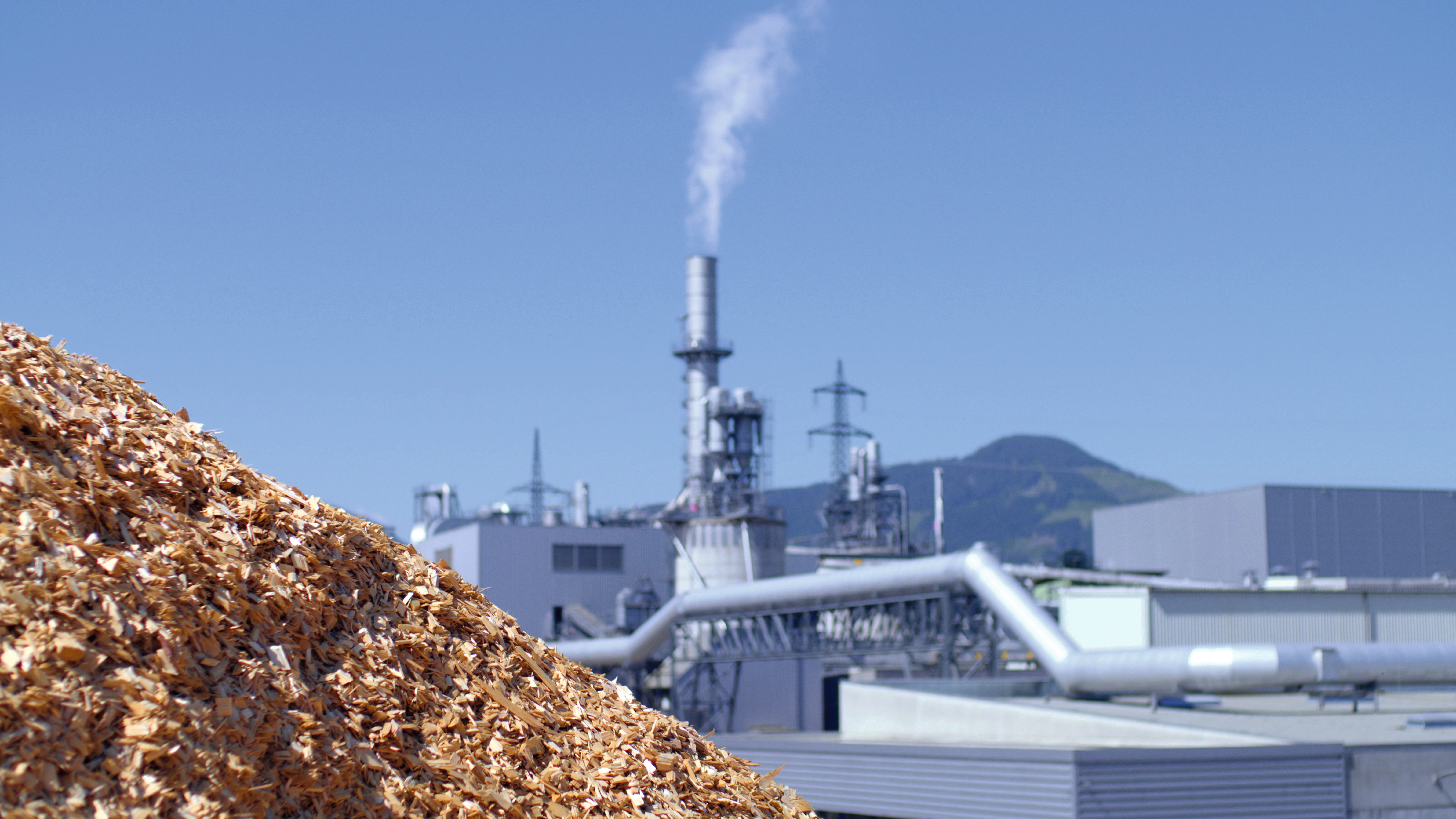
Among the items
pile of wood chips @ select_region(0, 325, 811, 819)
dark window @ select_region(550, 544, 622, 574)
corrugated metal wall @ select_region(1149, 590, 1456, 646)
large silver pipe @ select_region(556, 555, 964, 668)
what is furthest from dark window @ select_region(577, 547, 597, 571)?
pile of wood chips @ select_region(0, 325, 811, 819)

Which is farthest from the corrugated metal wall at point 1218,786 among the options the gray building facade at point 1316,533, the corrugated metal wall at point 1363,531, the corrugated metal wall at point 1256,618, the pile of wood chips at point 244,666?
→ the corrugated metal wall at point 1363,531

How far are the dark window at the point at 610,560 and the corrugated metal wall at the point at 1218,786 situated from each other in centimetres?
4558

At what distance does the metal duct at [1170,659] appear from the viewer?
27.4 metres

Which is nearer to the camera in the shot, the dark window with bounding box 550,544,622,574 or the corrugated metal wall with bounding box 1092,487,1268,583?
the dark window with bounding box 550,544,622,574

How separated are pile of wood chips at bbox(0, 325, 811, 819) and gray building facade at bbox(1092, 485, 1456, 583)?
2667 inches

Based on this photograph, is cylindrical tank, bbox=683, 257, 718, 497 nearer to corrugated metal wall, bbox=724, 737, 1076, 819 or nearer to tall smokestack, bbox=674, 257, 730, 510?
tall smokestack, bbox=674, 257, 730, 510

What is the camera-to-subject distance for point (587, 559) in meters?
64.1

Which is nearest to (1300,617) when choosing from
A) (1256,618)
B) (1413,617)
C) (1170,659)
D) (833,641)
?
(1256,618)

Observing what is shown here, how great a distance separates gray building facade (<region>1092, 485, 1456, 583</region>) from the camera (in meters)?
70.5

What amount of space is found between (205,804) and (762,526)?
175 feet

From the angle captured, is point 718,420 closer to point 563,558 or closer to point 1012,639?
point 563,558

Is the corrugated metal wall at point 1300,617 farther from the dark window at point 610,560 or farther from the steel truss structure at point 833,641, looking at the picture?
the dark window at point 610,560

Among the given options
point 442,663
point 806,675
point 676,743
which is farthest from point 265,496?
point 806,675

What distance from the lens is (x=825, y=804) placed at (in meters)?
23.9
